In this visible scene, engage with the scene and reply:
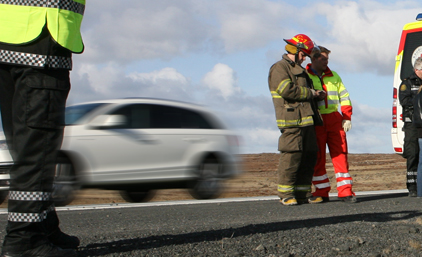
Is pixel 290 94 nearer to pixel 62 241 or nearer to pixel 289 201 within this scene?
pixel 289 201

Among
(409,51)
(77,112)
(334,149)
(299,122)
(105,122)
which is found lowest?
(334,149)

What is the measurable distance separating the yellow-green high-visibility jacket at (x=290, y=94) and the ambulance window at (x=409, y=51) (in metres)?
3.47

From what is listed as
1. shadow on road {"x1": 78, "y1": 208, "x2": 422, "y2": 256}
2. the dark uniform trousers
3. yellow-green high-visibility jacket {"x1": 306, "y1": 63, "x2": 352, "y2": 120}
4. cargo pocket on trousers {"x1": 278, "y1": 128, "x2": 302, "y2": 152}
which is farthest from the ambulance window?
shadow on road {"x1": 78, "y1": 208, "x2": 422, "y2": 256}

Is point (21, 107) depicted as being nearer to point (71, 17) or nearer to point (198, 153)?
point (71, 17)

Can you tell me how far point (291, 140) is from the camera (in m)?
7.20

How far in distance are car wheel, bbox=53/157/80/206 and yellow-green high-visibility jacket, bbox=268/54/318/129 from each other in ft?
11.0

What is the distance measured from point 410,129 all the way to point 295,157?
3112mm

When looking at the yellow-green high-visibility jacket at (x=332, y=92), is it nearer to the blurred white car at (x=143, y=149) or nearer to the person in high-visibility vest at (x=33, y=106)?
the blurred white car at (x=143, y=149)

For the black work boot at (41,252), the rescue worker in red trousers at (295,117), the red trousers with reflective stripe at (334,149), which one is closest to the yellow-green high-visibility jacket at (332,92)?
the red trousers with reflective stripe at (334,149)

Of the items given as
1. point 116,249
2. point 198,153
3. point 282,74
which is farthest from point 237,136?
point 116,249

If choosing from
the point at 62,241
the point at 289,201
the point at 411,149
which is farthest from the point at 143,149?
the point at 62,241

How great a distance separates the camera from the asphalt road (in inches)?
135

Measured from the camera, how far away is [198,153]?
971cm

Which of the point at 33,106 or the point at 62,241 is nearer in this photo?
the point at 33,106
